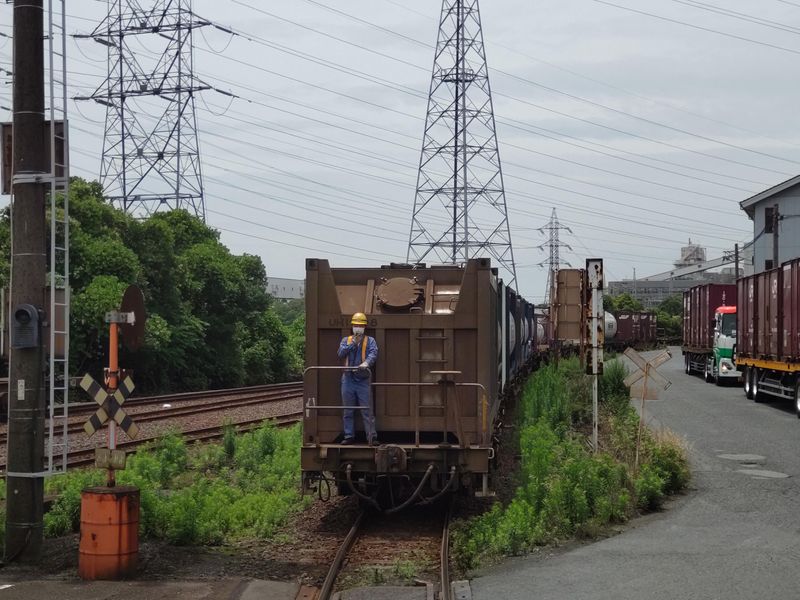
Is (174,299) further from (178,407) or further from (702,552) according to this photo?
(702,552)

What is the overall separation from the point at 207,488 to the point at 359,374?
295 centimetres

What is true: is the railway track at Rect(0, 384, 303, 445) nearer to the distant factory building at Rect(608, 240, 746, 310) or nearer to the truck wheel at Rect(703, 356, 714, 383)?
the truck wheel at Rect(703, 356, 714, 383)

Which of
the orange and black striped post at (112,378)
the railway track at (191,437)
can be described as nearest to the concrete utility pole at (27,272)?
the orange and black striped post at (112,378)

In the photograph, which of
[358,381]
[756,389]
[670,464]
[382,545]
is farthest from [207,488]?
[756,389]

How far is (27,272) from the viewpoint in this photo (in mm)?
9273

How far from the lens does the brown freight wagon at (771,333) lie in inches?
919

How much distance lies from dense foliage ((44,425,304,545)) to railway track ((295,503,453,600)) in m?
0.98

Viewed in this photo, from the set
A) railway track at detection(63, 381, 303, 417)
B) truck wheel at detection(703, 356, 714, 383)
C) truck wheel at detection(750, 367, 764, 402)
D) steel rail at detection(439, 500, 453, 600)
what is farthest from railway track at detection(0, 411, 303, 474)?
truck wheel at detection(703, 356, 714, 383)

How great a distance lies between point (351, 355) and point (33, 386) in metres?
3.34

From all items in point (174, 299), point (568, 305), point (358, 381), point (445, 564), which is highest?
point (174, 299)

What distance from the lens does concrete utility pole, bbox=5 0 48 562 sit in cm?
920

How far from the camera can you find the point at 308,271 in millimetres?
11406

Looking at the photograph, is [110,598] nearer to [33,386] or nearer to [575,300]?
[33,386]

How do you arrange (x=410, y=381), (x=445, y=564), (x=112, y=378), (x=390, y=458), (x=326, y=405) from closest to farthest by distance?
(x=445, y=564) → (x=112, y=378) → (x=390, y=458) → (x=410, y=381) → (x=326, y=405)
